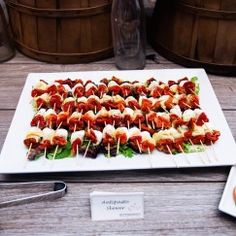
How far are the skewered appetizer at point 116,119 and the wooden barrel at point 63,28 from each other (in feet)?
0.64

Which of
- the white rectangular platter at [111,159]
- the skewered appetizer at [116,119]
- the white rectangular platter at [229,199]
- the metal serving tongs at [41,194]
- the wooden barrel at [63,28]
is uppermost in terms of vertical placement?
the wooden barrel at [63,28]

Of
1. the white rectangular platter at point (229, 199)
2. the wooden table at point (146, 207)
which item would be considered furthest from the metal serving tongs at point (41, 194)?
the white rectangular platter at point (229, 199)

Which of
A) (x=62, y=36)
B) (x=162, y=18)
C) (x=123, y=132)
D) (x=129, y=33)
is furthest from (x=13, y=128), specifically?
(x=162, y=18)

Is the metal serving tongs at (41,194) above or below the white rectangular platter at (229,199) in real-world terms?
below

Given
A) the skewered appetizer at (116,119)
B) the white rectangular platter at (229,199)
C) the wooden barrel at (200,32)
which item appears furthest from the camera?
the wooden barrel at (200,32)

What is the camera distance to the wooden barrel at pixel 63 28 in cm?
107

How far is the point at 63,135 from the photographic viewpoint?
792 millimetres

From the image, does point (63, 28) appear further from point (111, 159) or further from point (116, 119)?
point (111, 159)

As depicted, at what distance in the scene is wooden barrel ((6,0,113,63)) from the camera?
3.51ft

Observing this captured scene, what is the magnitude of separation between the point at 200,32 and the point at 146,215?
0.62 metres

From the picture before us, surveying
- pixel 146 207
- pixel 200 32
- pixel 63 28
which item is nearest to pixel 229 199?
pixel 146 207

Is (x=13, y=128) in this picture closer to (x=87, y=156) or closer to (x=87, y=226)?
(x=87, y=156)

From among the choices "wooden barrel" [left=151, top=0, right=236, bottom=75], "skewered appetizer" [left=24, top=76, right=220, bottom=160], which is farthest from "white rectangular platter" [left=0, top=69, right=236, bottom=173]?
"wooden barrel" [left=151, top=0, right=236, bottom=75]

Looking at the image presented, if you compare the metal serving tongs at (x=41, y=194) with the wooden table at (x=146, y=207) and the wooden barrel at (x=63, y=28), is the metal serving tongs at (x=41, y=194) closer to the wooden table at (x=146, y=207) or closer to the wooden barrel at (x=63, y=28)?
the wooden table at (x=146, y=207)
